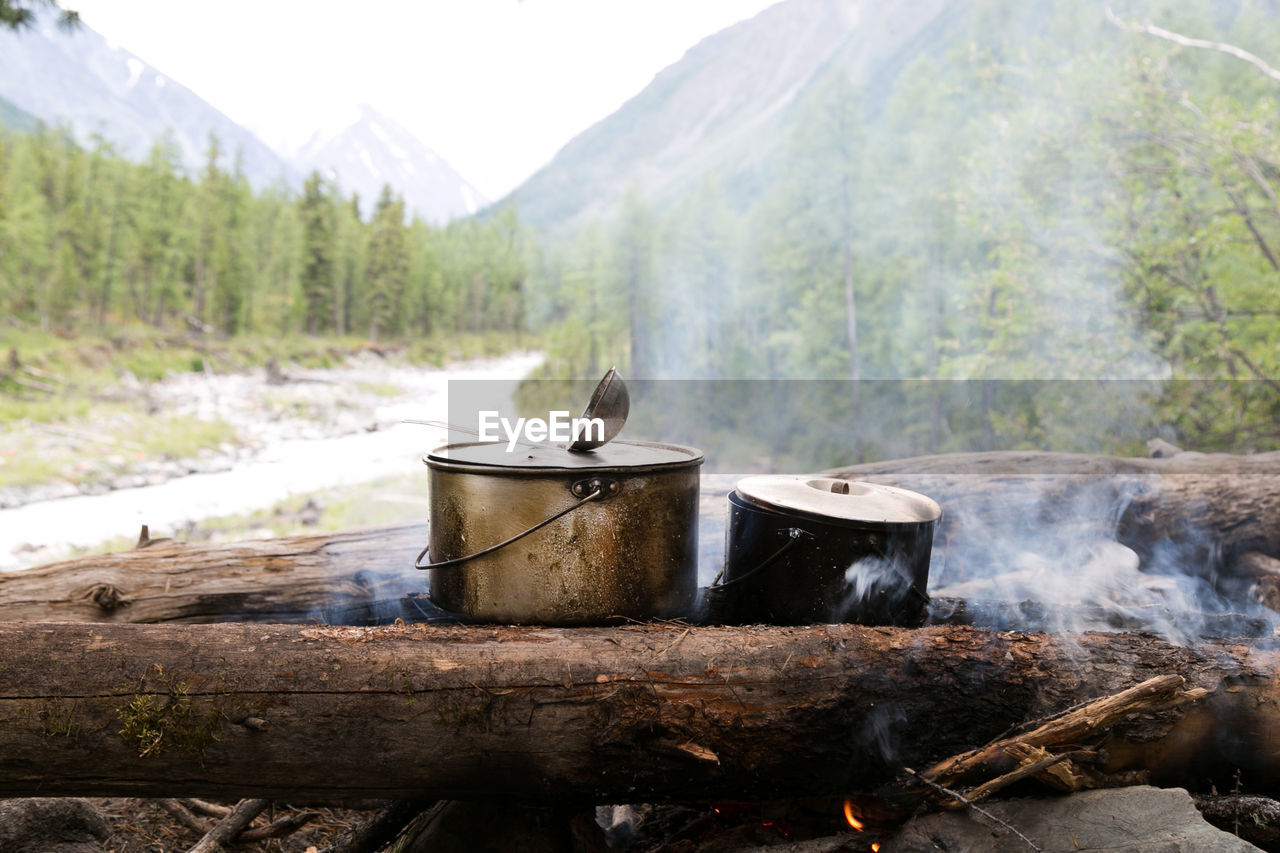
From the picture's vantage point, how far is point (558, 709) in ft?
6.84

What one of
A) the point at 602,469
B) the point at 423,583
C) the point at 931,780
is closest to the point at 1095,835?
the point at 931,780

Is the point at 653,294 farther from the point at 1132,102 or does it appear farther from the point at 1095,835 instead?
the point at 1095,835

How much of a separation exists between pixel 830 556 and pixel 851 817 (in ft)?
2.70

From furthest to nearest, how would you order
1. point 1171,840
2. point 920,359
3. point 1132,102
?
1. point 920,359
2. point 1132,102
3. point 1171,840

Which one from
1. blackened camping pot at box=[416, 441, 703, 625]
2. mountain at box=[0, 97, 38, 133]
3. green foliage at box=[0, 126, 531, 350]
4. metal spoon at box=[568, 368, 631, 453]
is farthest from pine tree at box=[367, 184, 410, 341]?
blackened camping pot at box=[416, 441, 703, 625]

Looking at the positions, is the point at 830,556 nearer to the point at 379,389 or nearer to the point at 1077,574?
the point at 1077,574

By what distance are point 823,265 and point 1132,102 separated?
6241mm

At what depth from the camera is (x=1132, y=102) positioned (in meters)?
10.3

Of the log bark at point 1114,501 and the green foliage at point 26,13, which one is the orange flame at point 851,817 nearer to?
the log bark at point 1114,501

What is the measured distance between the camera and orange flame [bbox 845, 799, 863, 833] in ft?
7.31

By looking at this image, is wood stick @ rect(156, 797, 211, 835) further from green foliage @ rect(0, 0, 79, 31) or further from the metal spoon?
green foliage @ rect(0, 0, 79, 31)

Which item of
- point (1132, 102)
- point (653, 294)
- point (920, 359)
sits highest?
point (1132, 102)

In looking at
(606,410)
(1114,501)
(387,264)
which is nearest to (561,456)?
(606,410)

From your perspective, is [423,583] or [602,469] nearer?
[602,469]
